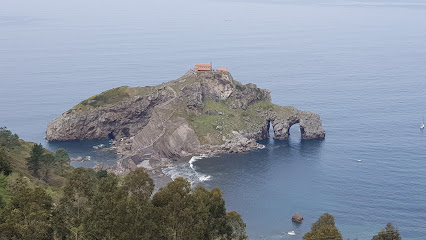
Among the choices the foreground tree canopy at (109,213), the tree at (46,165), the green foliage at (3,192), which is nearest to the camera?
the foreground tree canopy at (109,213)

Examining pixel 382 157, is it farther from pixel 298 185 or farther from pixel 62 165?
pixel 62 165

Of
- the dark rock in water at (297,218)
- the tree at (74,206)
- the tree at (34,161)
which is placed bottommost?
the dark rock in water at (297,218)

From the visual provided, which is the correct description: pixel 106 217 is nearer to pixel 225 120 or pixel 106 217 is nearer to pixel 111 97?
pixel 225 120

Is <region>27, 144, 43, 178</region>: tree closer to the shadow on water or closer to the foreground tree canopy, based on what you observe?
the foreground tree canopy

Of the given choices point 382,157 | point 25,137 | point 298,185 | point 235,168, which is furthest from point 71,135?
point 382,157

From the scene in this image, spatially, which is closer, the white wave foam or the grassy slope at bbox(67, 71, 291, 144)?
the white wave foam

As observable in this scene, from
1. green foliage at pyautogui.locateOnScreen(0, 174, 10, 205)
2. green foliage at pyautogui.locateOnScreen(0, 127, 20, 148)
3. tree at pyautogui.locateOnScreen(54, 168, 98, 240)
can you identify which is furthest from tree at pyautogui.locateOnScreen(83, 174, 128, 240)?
green foliage at pyautogui.locateOnScreen(0, 127, 20, 148)

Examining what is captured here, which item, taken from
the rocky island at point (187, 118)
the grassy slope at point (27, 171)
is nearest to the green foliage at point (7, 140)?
the grassy slope at point (27, 171)

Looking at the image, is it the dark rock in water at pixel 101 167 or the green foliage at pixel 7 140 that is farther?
the dark rock in water at pixel 101 167

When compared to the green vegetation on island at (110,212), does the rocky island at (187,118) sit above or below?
below

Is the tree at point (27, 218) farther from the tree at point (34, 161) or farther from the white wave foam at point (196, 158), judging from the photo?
the white wave foam at point (196, 158)
